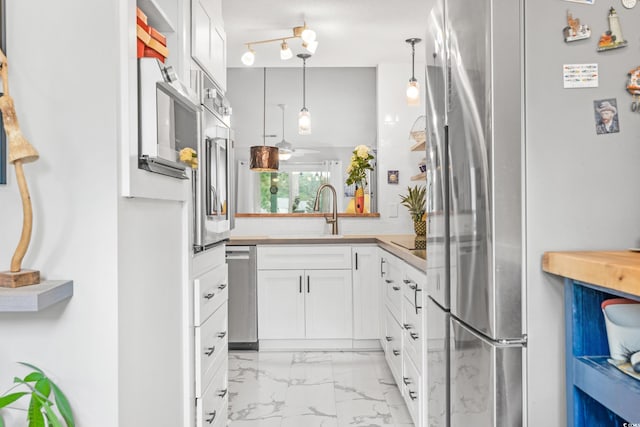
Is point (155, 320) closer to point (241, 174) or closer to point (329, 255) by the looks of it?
point (329, 255)

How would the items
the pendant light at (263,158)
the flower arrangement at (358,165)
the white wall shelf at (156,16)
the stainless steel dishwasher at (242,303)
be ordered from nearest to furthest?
the white wall shelf at (156,16) < the stainless steel dishwasher at (242,303) < the pendant light at (263,158) < the flower arrangement at (358,165)

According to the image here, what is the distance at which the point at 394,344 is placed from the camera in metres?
3.11

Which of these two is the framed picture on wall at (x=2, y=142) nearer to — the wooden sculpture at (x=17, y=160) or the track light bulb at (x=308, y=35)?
the wooden sculpture at (x=17, y=160)

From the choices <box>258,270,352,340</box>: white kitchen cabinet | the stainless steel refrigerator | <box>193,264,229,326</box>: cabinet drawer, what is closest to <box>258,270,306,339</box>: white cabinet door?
<box>258,270,352,340</box>: white kitchen cabinet

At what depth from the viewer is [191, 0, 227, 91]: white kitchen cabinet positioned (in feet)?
6.64

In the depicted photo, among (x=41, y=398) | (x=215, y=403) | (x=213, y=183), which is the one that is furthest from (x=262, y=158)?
(x=41, y=398)

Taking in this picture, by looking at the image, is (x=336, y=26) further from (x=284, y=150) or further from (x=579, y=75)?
(x=579, y=75)

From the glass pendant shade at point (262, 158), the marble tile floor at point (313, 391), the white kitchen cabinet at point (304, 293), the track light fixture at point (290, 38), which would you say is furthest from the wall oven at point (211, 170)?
the glass pendant shade at point (262, 158)

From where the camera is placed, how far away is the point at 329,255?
403 centimetres

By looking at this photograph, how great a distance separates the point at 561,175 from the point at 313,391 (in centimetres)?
223

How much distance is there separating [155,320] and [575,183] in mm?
1225

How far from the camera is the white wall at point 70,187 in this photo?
3.86 feet

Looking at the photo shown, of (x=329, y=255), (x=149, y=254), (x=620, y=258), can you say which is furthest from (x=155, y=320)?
(x=329, y=255)

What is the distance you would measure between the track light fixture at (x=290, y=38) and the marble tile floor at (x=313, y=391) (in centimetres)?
227
